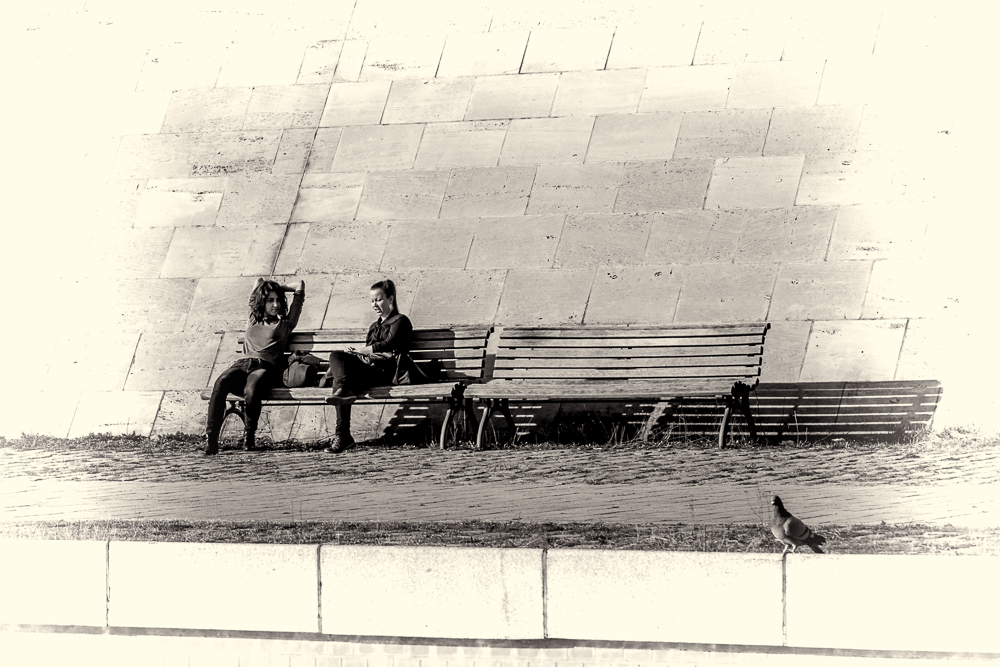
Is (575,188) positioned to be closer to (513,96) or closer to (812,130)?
(513,96)

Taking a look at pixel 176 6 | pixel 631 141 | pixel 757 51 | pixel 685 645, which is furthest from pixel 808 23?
pixel 685 645

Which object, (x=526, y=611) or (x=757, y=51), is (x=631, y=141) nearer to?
(x=757, y=51)

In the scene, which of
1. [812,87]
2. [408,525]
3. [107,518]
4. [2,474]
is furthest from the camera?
[812,87]

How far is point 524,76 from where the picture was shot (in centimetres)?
1212

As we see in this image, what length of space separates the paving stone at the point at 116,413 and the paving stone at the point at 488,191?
2906 mm

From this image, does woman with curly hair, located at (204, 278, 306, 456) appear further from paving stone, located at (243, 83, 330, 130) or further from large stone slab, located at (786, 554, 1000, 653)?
large stone slab, located at (786, 554, 1000, 653)

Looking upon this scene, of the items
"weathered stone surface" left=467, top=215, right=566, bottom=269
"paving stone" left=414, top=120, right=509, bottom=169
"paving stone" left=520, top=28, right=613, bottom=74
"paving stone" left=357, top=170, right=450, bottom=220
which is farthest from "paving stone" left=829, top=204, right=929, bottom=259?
"paving stone" left=357, top=170, right=450, bottom=220

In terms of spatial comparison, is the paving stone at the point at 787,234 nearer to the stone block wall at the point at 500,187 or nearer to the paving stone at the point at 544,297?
the stone block wall at the point at 500,187

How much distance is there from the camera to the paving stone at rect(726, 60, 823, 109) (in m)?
11.2

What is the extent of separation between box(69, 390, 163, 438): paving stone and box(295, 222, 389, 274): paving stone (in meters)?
1.67

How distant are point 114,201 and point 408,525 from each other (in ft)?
21.3

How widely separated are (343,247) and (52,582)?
5.46m

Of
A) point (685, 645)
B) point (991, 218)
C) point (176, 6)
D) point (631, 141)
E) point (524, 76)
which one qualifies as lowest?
point (685, 645)

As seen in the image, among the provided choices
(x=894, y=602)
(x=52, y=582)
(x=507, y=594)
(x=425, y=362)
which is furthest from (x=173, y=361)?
(x=894, y=602)
